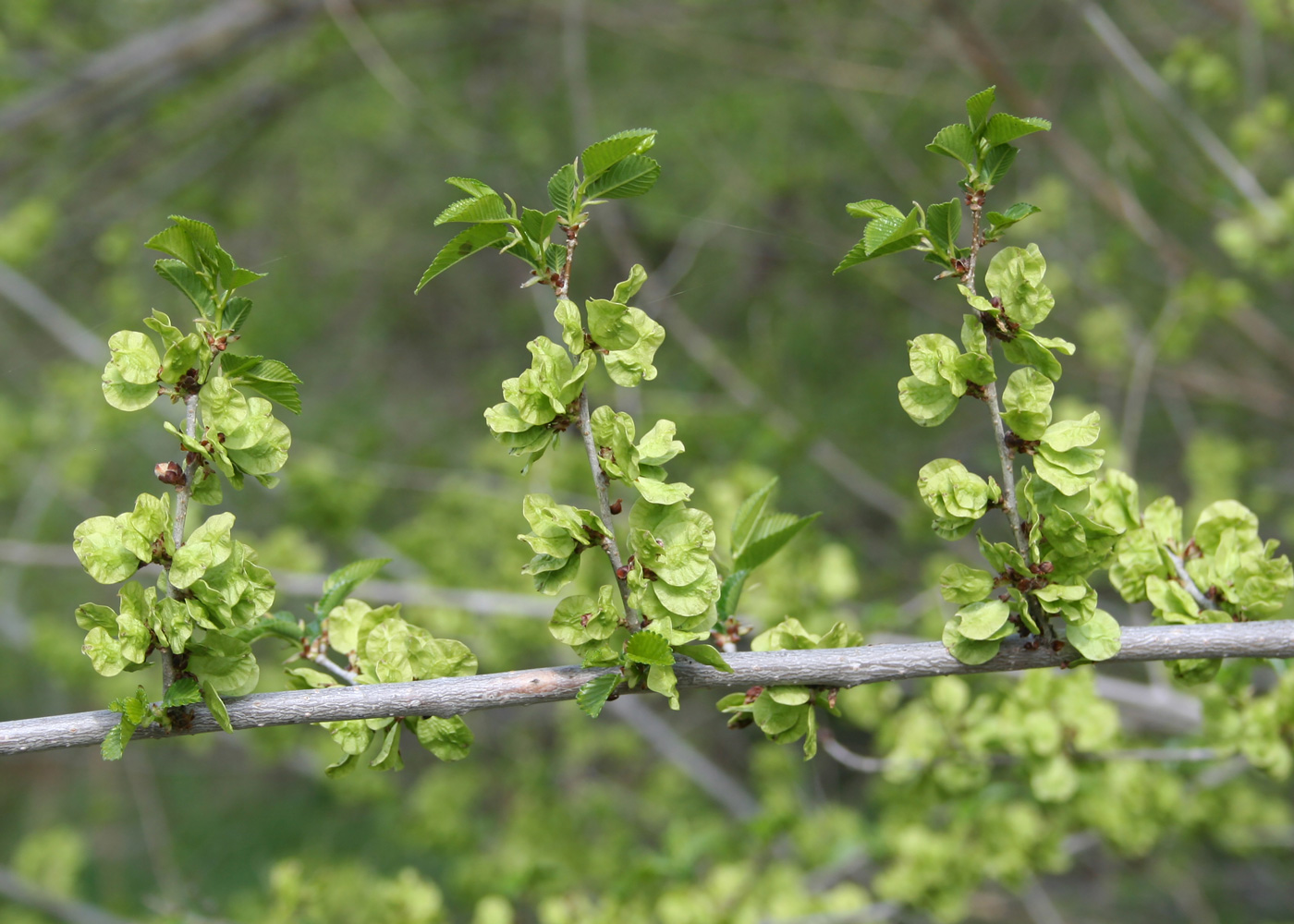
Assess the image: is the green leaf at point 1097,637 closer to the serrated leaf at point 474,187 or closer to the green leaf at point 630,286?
the green leaf at point 630,286

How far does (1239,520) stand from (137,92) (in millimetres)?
4960

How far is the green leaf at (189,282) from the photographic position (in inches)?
41.7

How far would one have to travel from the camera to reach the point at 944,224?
103 cm

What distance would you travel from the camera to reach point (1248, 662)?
5.21 feet

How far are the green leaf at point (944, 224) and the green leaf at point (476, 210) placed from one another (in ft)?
1.47

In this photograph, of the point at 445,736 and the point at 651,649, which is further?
the point at 445,736

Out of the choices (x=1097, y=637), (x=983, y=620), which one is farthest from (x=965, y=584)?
(x=1097, y=637)

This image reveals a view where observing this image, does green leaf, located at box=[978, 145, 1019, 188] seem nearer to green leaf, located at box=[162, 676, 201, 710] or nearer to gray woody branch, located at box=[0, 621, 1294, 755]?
gray woody branch, located at box=[0, 621, 1294, 755]

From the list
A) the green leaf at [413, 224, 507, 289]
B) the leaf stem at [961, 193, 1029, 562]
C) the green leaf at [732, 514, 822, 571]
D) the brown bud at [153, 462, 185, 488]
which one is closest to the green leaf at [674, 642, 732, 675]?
the green leaf at [732, 514, 822, 571]

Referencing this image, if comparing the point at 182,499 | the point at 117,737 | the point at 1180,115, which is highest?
the point at 1180,115

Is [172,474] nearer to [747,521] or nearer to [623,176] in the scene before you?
[623,176]

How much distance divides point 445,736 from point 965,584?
0.67 metres

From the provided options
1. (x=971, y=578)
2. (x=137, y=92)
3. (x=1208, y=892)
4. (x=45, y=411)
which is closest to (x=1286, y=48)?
(x=1208, y=892)

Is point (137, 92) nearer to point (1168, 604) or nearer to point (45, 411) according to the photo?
point (45, 411)
